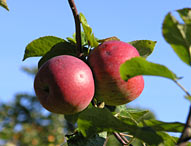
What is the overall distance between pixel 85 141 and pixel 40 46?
1.37 feet

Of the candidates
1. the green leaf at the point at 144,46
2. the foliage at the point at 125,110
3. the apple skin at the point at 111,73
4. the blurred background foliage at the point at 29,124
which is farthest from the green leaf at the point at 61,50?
the blurred background foliage at the point at 29,124

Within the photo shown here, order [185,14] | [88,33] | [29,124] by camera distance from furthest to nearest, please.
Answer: [29,124] < [88,33] < [185,14]

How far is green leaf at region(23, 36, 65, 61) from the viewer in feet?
4.17

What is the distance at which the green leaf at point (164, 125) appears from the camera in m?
0.93

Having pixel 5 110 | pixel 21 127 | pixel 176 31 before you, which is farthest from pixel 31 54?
pixel 5 110

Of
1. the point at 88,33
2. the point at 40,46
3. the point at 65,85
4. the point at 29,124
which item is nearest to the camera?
the point at 65,85

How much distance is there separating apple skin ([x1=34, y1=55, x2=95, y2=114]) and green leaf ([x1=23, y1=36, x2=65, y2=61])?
0.19 metres

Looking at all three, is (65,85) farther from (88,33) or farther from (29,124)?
(29,124)

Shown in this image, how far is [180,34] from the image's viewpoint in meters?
0.90

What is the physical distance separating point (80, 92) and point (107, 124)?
0.50 ft

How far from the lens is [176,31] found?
89 cm

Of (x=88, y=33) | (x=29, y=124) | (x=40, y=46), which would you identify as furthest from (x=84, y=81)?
(x=29, y=124)

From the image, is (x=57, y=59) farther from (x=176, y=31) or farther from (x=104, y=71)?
(x=176, y=31)

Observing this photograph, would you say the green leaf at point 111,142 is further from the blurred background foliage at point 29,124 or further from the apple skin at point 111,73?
the blurred background foliage at point 29,124
